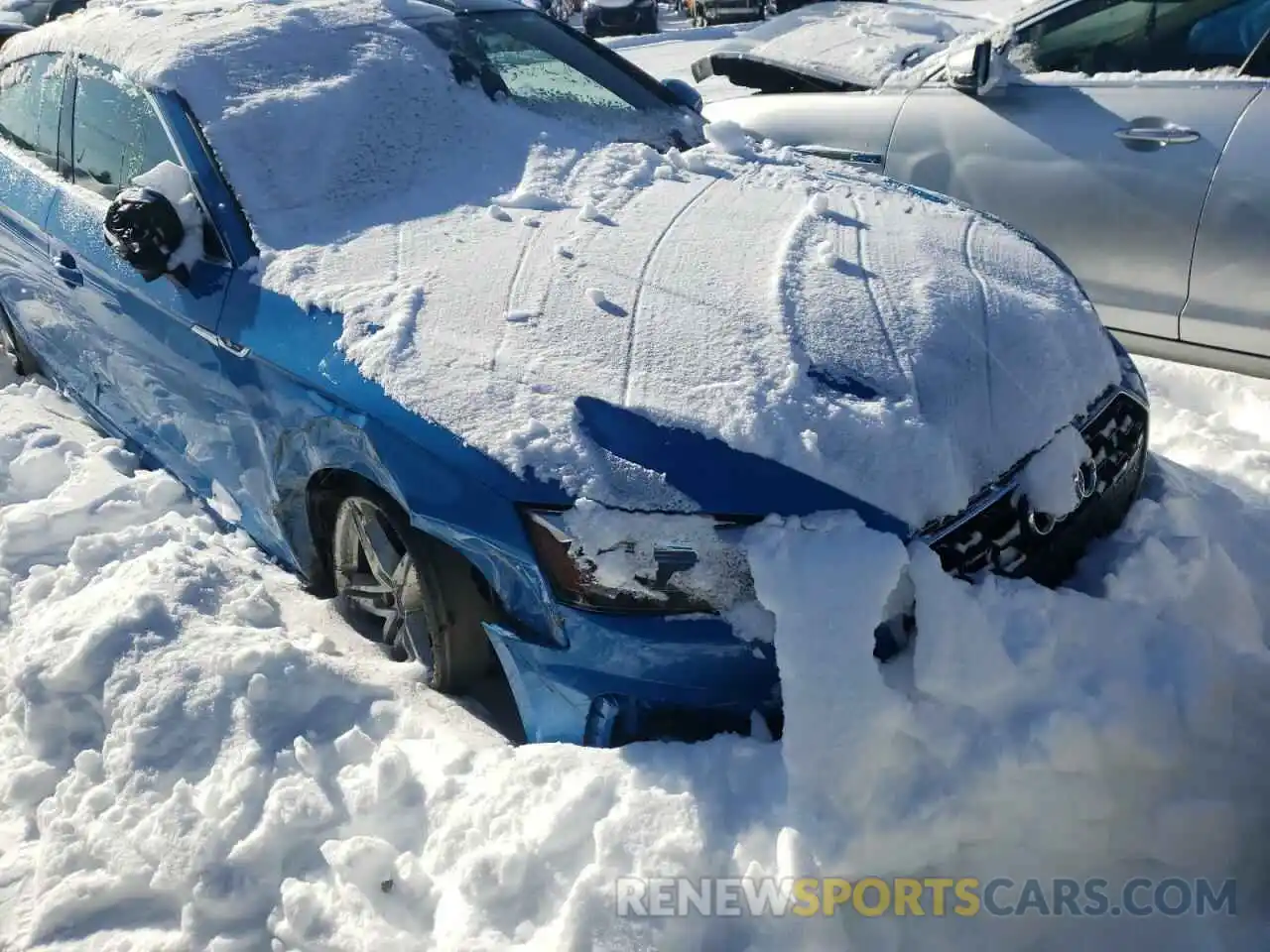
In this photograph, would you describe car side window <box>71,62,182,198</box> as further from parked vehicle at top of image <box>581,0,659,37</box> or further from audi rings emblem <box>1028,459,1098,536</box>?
parked vehicle at top of image <box>581,0,659,37</box>

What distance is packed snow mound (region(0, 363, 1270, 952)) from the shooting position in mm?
1865

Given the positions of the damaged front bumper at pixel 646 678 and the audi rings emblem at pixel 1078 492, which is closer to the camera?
the damaged front bumper at pixel 646 678

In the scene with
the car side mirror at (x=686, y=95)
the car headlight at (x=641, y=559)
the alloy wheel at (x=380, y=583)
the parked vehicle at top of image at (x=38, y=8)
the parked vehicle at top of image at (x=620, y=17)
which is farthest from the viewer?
the parked vehicle at top of image at (x=620, y=17)

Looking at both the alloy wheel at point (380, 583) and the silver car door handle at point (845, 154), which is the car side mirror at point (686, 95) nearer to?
the silver car door handle at point (845, 154)

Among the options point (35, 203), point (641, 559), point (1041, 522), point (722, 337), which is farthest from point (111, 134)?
point (1041, 522)

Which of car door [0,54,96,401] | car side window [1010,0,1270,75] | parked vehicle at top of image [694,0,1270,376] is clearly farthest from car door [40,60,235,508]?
car side window [1010,0,1270,75]

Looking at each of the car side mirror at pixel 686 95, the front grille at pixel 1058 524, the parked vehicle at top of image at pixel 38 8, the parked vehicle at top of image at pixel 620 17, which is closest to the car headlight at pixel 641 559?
the front grille at pixel 1058 524

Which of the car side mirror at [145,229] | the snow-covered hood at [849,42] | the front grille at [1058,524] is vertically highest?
the snow-covered hood at [849,42]

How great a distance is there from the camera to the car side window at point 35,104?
3629mm

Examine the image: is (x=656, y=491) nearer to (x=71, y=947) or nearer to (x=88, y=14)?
(x=71, y=947)

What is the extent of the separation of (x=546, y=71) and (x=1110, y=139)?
2006 mm

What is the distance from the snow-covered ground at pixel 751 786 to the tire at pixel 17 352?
241cm

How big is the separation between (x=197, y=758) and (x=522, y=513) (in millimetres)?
986

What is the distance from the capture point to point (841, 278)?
94.9 inches
